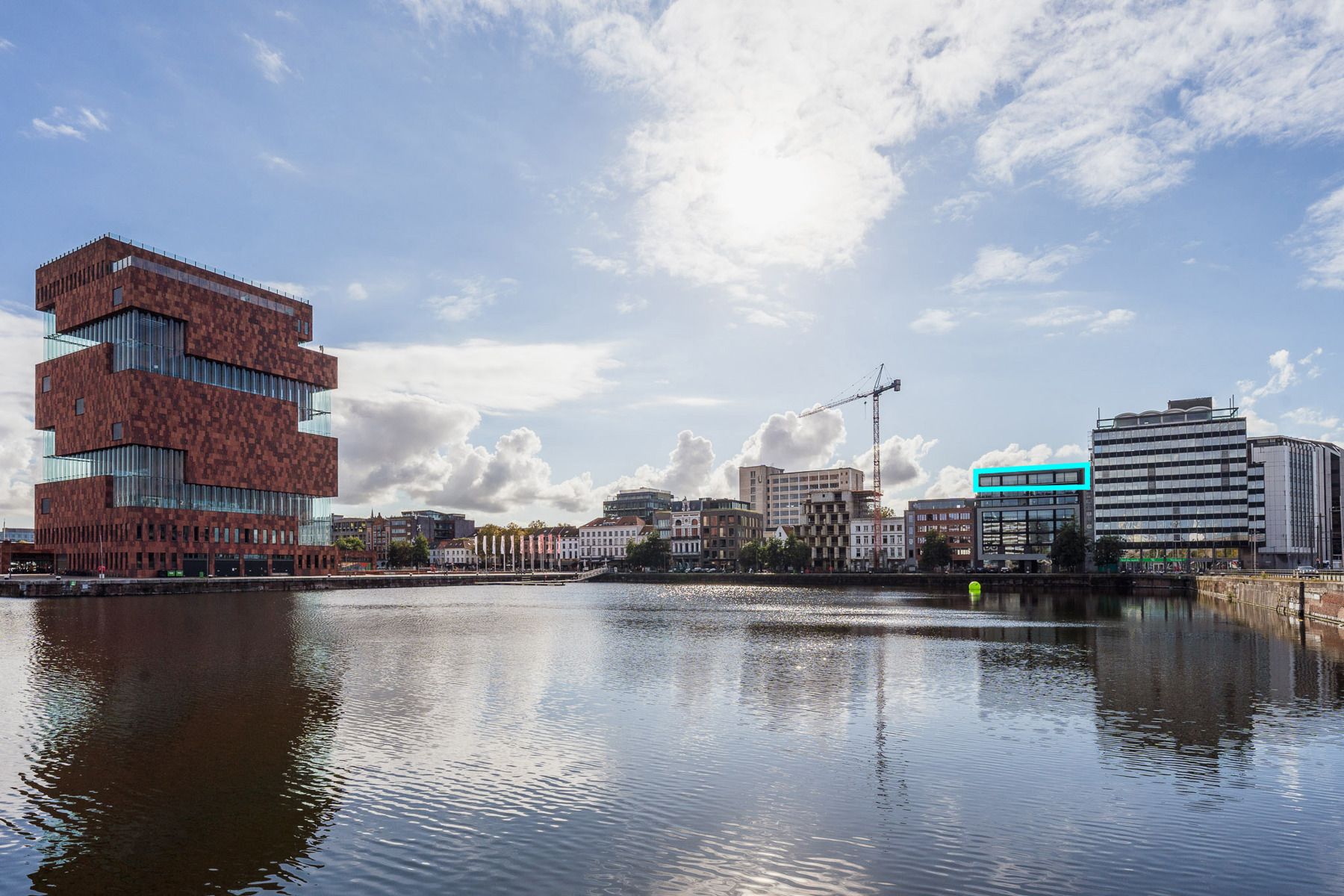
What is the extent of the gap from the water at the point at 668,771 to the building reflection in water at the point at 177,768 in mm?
118

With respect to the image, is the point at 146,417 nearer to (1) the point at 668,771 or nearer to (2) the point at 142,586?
(2) the point at 142,586

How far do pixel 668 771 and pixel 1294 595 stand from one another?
288ft

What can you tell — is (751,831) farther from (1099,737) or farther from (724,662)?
(724,662)

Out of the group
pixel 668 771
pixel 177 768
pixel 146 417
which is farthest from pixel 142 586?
pixel 668 771

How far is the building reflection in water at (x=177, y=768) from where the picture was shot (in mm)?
19391

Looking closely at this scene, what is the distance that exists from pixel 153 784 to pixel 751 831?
51.2 feet

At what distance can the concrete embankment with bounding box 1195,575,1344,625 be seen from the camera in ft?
260

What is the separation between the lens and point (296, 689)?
41750 millimetres

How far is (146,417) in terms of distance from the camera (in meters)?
175

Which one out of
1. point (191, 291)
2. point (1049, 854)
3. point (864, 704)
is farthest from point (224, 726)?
point (191, 291)

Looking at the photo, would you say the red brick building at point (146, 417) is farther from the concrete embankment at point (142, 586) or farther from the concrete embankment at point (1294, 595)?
the concrete embankment at point (1294, 595)

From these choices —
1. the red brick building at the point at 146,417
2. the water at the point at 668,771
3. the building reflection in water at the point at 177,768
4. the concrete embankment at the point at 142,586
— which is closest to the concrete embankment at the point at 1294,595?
the water at the point at 668,771

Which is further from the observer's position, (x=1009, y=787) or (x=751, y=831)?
(x=1009, y=787)

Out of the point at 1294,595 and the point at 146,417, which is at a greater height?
the point at 146,417
